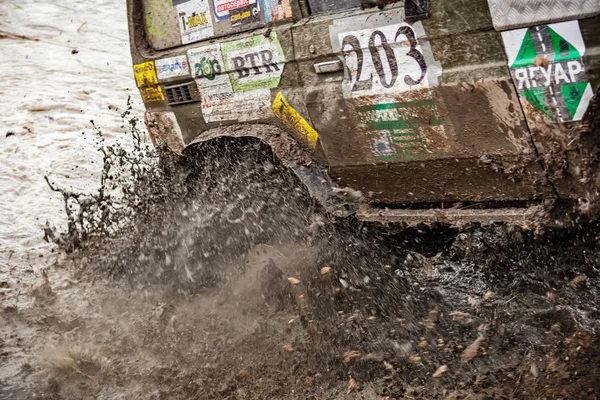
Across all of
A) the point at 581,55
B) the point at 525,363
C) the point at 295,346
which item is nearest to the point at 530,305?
the point at 525,363

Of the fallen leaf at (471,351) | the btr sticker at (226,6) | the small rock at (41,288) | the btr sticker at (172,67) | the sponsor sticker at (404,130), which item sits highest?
the btr sticker at (226,6)

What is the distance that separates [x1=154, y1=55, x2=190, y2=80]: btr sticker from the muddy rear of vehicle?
1cm

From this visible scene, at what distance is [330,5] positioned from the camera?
362 centimetres

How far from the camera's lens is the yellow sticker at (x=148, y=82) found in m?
4.59

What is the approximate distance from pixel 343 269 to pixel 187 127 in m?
1.34

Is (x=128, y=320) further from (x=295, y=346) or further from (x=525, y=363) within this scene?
(x=525, y=363)

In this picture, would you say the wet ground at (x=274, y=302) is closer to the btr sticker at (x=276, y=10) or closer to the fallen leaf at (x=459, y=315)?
the fallen leaf at (x=459, y=315)

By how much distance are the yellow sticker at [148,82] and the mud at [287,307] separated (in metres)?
0.44

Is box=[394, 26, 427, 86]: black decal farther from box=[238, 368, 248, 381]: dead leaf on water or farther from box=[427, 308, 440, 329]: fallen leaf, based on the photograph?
box=[238, 368, 248, 381]: dead leaf on water

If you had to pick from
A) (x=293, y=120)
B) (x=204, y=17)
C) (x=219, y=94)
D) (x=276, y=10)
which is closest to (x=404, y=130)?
(x=293, y=120)

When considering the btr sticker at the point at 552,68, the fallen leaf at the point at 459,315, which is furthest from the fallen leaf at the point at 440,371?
the btr sticker at the point at 552,68

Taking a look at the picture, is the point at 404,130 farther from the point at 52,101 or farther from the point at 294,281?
the point at 52,101

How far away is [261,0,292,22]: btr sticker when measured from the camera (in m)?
3.77

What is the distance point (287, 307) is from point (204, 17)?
1.84 meters
